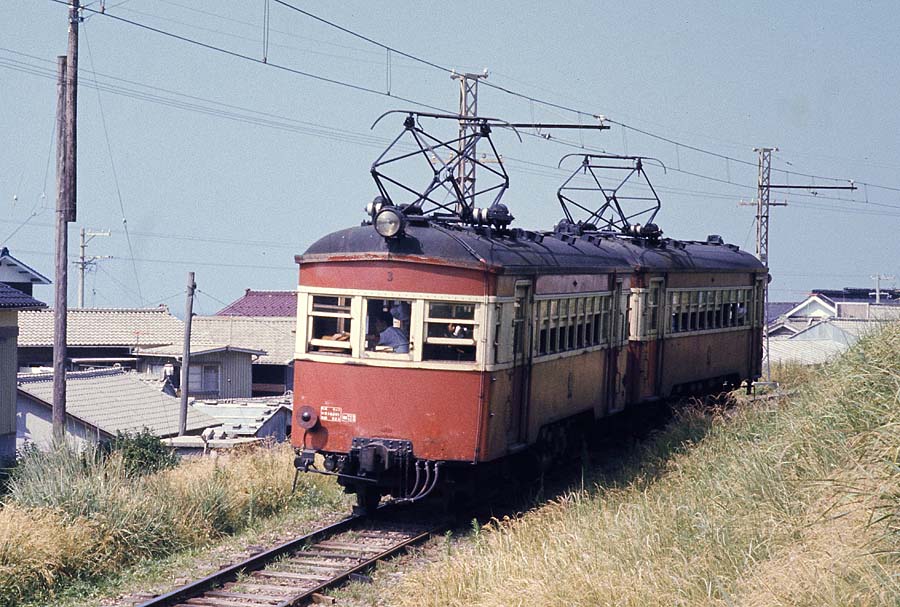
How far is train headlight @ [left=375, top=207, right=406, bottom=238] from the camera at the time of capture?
11.6 m

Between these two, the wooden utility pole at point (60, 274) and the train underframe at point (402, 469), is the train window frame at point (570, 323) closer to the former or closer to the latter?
the train underframe at point (402, 469)

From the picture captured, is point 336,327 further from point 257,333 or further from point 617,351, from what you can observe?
point 257,333

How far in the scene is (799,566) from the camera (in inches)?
273

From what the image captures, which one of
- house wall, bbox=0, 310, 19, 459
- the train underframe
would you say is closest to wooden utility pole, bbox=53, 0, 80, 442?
house wall, bbox=0, 310, 19, 459

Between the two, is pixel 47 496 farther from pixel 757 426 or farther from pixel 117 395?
pixel 117 395

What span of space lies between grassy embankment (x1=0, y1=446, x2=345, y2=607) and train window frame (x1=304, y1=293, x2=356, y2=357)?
6.00 feet

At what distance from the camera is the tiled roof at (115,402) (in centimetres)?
2773

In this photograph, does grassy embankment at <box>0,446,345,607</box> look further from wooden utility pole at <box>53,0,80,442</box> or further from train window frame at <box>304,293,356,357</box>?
wooden utility pole at <box>53,0,80,442</box>

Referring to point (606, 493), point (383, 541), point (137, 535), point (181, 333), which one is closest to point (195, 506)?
Answer: point (137, 535)

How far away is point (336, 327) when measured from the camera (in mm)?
12125

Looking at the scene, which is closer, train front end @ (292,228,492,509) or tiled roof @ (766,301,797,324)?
train front end @ (292,228,492,509)

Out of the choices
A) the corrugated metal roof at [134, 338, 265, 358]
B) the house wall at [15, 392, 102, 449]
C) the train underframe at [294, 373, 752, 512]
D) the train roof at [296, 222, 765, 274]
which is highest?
the train roof at [296, 222, 765, 274]

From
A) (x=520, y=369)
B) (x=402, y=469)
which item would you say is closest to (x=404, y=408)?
(x=402, y=469)

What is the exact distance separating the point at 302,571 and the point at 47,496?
2.65 m
